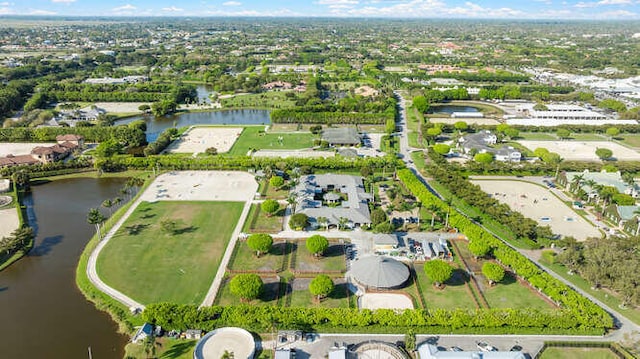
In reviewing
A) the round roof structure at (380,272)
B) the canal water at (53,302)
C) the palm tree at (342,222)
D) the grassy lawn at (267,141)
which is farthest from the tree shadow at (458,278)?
the grassy lawn at (267,141)

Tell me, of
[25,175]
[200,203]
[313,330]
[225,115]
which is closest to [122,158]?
[25,175]

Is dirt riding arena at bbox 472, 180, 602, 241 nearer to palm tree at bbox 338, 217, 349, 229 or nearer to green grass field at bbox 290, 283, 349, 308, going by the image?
palm tree at bbox 338, 217, 349, 229

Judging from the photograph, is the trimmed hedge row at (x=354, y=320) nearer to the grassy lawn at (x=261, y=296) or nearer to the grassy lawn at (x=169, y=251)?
the grassy lawn at (x=261, y=296)

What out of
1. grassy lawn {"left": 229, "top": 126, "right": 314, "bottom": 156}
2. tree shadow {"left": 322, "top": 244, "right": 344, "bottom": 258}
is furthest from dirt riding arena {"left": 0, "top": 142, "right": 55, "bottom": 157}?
tree shadow {"left": 322, "top": 244, "right": 344, "bottom": 258}

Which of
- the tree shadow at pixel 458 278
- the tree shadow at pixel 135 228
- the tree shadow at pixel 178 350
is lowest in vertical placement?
the tree shadow at pixel 178 350

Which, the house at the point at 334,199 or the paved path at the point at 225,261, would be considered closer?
the paved path at the point at 225,261

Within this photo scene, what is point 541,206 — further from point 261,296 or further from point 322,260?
point 261,296
